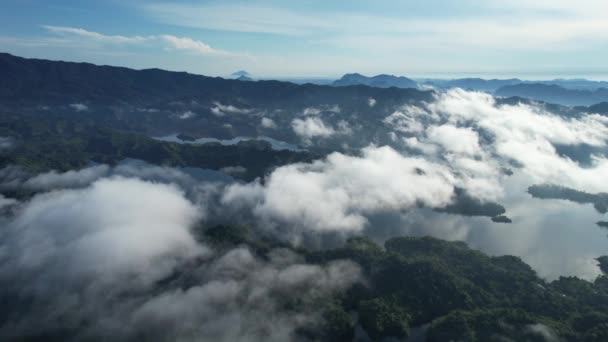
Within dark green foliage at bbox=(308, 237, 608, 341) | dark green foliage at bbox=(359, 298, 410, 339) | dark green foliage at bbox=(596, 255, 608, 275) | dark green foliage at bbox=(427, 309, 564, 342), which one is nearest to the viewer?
dark green foliage at bbox=(427, 309, 564, 342)

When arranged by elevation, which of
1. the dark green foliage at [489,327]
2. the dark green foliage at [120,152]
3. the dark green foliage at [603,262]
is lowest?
the dark green foliage at [603,262]

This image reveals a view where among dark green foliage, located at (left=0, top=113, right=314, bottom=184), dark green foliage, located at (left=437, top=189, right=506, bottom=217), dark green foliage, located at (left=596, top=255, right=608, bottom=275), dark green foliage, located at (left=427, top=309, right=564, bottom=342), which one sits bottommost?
dark green foliage, located at (left=596, top=255, right=608, bottom=275)

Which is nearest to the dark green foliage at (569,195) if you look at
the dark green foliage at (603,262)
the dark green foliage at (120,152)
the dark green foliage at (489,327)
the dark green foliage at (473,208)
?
the dark green foliage at (473,208)

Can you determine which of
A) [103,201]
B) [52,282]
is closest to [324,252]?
[52,282]

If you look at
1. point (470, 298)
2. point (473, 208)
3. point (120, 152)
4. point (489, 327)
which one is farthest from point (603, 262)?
point (120, 152)

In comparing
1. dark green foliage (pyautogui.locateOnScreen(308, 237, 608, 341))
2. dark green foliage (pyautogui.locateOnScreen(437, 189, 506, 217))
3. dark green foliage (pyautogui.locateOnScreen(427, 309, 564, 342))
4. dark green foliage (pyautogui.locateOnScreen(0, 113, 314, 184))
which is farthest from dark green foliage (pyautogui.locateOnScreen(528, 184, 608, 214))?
dark green foliage (pyautogui.locateOnScreen(427, 309, 564, 342))

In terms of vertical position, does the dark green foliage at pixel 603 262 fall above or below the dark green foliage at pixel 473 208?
below

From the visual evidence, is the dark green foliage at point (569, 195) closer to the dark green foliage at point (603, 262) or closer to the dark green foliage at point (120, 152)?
the dark green foliage at point (603, 262)

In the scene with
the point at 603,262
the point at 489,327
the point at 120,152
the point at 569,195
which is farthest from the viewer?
the point at 120,152

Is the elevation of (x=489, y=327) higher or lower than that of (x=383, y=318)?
higher

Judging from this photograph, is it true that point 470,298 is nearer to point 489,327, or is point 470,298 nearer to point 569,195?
point 489,327

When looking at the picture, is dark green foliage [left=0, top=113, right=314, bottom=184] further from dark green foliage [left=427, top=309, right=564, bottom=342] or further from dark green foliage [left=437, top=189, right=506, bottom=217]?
dark green foliage [left=427, top=309, right=564, bottom=342]

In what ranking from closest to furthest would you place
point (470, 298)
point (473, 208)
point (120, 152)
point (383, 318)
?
point (383, 318) → point (470, 298) → point (473, 208) → point (120, 152)
